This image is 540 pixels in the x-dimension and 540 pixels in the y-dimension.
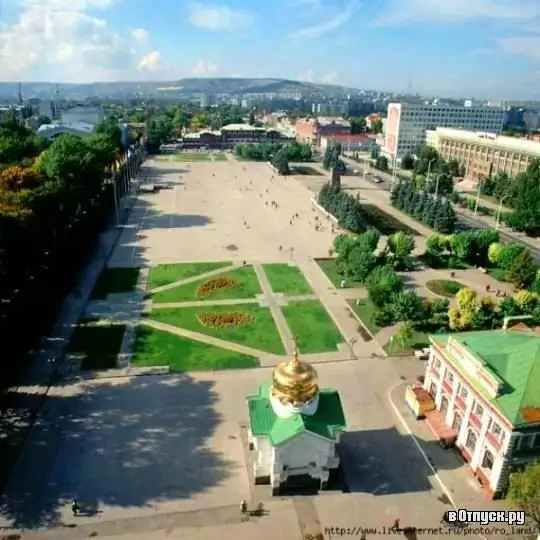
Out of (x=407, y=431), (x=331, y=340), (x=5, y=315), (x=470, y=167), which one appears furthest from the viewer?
(x=470, y=167)

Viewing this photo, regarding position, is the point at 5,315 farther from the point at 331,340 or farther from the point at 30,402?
the point at 331,340

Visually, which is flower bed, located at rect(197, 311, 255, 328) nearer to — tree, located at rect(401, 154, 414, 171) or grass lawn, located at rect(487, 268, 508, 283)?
grass lawn, located at rect(487, 268, 508, 283)

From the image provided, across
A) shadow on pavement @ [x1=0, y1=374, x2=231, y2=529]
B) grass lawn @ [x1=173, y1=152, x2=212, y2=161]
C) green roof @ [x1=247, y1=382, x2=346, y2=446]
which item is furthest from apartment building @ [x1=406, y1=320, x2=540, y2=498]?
grass lawn @ [x1=173, y1=152, x2=212, y2=161]

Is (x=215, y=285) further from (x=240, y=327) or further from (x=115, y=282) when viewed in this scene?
(x=115, y=282)

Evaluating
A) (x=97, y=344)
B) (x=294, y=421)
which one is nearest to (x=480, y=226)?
(x=97, y=344)

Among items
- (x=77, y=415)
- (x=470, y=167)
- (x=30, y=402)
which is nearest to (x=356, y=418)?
(x=77, y=415)

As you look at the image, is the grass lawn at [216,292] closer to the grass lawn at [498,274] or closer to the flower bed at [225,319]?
the flower bed at [225,319]

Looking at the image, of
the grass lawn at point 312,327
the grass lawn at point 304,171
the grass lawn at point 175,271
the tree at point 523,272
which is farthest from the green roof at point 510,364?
the grass lawn at point 304,171
